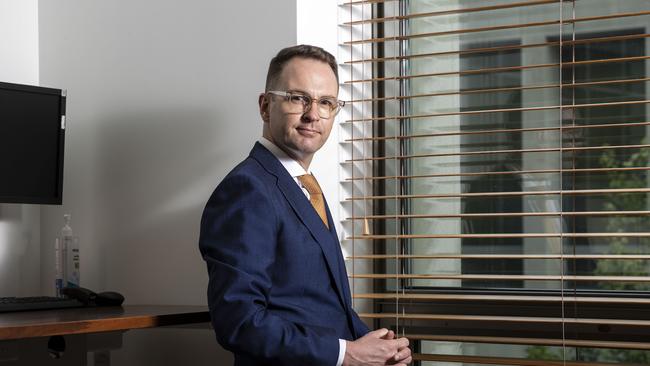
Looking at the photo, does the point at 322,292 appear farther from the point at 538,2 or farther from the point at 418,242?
the point at 538,2

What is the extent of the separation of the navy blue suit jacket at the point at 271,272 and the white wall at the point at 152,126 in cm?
49

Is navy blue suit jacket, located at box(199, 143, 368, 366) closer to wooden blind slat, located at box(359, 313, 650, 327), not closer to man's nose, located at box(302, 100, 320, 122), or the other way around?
man's nose, located at box(302, 100, 320, 122)

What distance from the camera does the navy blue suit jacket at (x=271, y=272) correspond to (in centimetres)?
177

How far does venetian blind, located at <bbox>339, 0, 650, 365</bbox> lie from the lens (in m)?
2.31

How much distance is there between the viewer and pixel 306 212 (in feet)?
6.52

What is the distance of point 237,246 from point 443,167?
93 cm

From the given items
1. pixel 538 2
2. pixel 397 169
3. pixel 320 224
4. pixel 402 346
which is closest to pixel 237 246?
pixel 320 224

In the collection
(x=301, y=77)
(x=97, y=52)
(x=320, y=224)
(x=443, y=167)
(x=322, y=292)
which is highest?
(x=97, y=52)

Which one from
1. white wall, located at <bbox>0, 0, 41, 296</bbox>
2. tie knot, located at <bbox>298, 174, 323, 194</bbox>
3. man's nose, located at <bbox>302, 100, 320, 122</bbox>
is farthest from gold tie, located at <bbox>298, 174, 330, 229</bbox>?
white wall, located at <bbox>0, 0, 41, 296</bbox>

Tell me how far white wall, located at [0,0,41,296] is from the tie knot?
3.80 ft

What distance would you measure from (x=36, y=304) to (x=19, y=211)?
0.59 m

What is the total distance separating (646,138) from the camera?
2318 mm

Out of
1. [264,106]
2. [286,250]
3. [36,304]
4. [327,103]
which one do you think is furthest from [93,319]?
[327,103]

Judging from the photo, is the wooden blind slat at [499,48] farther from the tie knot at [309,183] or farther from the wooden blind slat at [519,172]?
the tie knot at [309,183]
